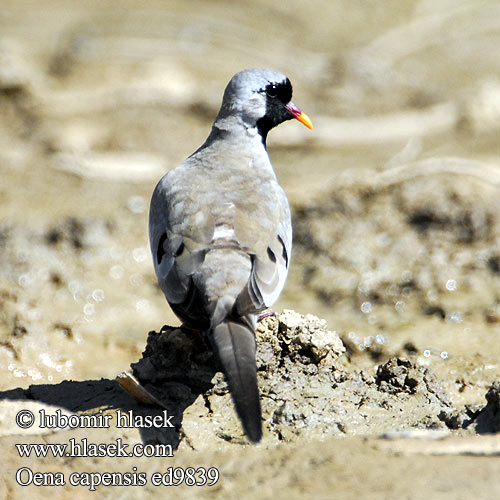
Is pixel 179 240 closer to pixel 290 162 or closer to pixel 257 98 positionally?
pixel 257 98

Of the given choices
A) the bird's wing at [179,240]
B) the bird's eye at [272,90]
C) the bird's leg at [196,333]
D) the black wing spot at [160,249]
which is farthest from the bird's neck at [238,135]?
the bird's leg at [196,333]

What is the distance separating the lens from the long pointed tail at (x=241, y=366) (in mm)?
3441

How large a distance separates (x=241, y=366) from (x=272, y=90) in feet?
7.81

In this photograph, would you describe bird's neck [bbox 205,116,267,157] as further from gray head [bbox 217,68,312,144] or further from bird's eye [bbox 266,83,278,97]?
bird's eye [bbox 266,83,278,97]

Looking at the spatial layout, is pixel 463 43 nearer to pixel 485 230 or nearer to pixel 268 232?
pixel 485 230

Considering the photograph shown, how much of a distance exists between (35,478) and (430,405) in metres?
2.06

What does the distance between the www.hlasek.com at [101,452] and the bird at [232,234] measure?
0.37 m

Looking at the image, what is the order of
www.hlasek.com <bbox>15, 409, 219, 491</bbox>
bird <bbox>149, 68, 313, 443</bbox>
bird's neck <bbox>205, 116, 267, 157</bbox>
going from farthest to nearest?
bird's neck <bbox>205, 116, 267, 157</bbox> → bird <bbox>149, 68, 313, 443</bbox> → www.hlasek.com <bbox>15, 409, 219, 491</bbox>

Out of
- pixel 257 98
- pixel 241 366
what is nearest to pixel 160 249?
pixel 241 366

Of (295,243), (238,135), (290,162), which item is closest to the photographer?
(238,135)

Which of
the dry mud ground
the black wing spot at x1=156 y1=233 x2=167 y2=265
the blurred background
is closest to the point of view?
the dry mud ground

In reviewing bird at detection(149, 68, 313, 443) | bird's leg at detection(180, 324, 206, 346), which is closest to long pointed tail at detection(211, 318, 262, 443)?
bird at detection(149, 68, 313, 443)

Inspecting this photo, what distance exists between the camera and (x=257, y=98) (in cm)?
535

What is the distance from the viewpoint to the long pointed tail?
3441 millimetres
